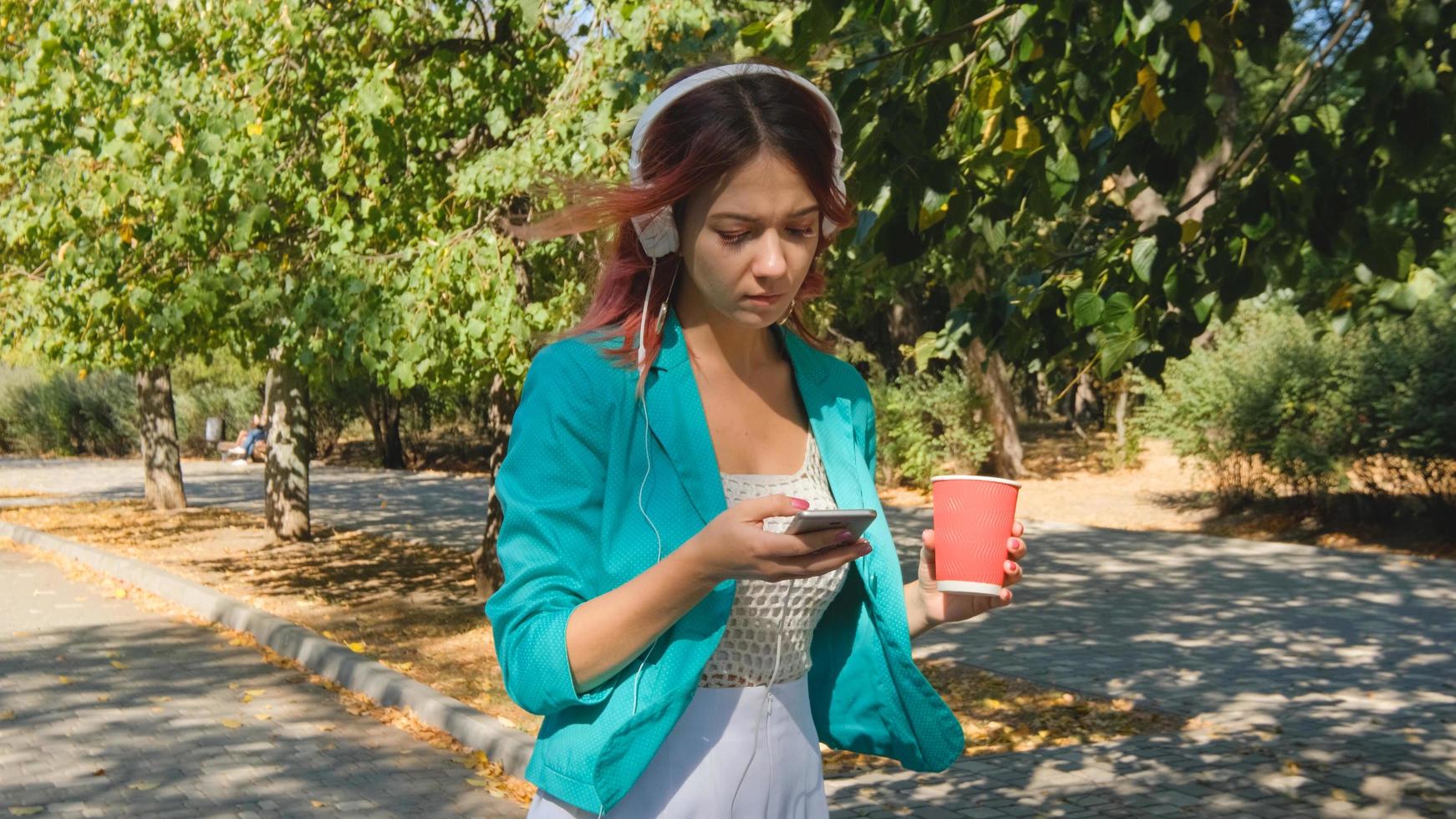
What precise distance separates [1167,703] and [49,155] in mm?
7967

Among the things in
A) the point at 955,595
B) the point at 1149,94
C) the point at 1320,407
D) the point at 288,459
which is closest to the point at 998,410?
the point at 1320,407

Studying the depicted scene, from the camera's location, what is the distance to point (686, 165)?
6.93 feet

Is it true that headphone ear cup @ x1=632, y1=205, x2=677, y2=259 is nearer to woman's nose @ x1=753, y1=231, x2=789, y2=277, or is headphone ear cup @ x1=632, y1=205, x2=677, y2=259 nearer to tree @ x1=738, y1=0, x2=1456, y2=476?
woman's nose @ x1=753, y1=231, x2=789, y2=277

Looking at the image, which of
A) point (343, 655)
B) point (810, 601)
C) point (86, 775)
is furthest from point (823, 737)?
point (343, 655)

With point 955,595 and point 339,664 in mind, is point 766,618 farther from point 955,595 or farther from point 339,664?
point 339,664

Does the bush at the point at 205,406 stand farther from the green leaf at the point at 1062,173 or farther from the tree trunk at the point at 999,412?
the green leaf at the point at 1062,173

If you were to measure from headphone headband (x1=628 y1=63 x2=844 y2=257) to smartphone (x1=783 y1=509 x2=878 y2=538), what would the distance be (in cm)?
55

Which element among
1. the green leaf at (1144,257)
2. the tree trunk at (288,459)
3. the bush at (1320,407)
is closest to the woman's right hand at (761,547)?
the green leaf at (1144,257)

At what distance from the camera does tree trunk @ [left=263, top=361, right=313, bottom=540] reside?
1557 centimetres

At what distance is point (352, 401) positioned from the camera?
3159cm

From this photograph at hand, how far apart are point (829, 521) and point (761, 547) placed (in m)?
0.09

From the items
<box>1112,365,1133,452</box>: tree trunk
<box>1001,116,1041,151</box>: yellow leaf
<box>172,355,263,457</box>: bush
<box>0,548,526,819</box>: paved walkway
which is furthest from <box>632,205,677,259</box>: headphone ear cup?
<box>172,355,263,457</box>: bush

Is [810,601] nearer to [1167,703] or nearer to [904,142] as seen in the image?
[904,142]

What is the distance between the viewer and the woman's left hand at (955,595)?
2.27m
